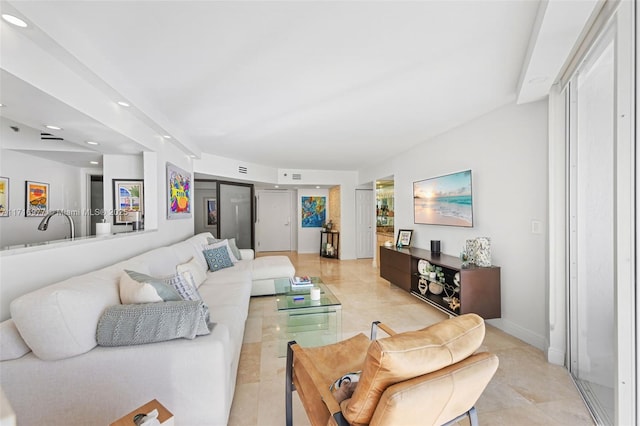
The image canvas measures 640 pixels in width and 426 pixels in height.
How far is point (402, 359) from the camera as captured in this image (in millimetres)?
886

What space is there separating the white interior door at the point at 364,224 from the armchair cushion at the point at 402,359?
6321 millimetres

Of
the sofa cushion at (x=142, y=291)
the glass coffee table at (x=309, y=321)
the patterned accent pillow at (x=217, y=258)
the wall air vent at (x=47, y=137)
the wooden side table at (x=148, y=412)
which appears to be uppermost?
the wall air vent at (x=47, y=137)

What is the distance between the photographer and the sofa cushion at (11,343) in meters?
1.29

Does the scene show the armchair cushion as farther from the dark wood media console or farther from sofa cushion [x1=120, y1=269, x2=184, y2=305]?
the dark wood media console

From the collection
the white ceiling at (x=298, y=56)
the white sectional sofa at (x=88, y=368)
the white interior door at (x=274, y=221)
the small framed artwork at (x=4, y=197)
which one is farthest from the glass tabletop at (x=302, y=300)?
the white interior door at (x=274, y=221)

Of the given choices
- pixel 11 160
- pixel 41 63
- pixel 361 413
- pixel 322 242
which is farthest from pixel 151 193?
pixel 322 242

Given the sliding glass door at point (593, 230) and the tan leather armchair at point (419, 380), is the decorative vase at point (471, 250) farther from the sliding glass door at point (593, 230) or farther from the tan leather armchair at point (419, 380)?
the tan leather armchair at point (419, 380)

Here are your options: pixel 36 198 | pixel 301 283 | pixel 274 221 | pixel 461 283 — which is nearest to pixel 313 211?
pixel 274 221

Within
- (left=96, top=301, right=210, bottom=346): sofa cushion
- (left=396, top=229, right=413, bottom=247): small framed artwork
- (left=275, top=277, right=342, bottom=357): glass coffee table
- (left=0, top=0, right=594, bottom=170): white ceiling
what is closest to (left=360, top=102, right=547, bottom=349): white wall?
(left=0, top=0, right=594, bottom=170): white ceiling

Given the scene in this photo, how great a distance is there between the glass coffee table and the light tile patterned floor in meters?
0.18

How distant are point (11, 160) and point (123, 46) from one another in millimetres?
2516

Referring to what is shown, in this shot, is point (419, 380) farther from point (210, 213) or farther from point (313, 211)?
point (313, 211)

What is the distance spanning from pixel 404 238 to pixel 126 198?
396 cm

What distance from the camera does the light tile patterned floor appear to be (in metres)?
1.69
